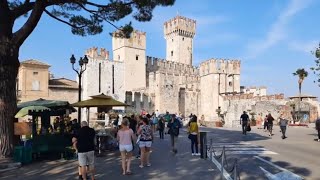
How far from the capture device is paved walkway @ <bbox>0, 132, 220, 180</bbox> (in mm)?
10871

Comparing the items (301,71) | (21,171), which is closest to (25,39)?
(21,171)

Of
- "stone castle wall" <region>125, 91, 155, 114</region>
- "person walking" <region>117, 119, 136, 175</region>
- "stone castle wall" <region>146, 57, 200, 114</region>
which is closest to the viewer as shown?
"person walking" <region>117, 119, 136, 175</region>

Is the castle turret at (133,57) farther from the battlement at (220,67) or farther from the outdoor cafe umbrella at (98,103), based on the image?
the outdoor cafe umbrella at (98,103)

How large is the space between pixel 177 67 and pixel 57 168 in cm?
7330

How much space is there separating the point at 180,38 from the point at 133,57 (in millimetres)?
23097

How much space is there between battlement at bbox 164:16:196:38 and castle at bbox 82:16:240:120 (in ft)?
46.6

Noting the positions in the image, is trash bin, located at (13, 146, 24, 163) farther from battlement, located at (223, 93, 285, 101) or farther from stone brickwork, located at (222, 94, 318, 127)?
battlement, located at (223, 93, 285, 101)

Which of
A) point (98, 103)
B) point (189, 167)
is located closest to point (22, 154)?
point (98, 103)

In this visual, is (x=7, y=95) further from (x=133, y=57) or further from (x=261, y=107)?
(x=133, y=57)

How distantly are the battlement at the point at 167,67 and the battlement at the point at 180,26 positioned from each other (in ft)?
36.4

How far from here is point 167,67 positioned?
8306 centimetres

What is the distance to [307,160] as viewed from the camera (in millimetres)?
13859

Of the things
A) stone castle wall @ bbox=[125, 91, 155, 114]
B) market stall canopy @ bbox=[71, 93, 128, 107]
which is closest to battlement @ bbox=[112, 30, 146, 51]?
stone castle wall @ bbox=[125, 91, 155, 114]

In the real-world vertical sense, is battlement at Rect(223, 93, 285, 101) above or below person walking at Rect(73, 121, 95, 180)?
A: above
